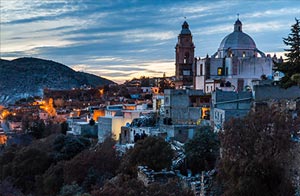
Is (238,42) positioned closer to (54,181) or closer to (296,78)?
(296,78)

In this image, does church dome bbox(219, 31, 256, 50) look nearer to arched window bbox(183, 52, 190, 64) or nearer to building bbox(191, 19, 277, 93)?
building bbox(191, 19, 277, 93)

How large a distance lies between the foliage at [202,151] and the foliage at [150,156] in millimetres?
963

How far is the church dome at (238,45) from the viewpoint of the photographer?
46.1 metres

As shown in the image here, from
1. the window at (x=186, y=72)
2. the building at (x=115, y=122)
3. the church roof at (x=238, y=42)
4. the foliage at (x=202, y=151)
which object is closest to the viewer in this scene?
the foliage at (x=202, y=151)

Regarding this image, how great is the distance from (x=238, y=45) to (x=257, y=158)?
36.4m

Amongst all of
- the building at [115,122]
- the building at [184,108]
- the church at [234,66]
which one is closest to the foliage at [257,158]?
the building at [184,108]

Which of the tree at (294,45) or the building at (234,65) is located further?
the building at (234,65)

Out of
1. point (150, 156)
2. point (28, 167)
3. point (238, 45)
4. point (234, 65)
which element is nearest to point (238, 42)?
point (238, 45)

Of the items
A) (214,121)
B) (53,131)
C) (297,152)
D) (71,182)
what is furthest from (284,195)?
(53,131)

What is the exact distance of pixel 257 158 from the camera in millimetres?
11078

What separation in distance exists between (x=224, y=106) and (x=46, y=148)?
12.3m

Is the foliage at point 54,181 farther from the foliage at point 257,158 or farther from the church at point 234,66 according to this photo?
the church at point 234,66

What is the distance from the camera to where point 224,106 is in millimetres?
28766

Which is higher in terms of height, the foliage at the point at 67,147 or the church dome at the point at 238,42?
the church dome at the point at 238,42
